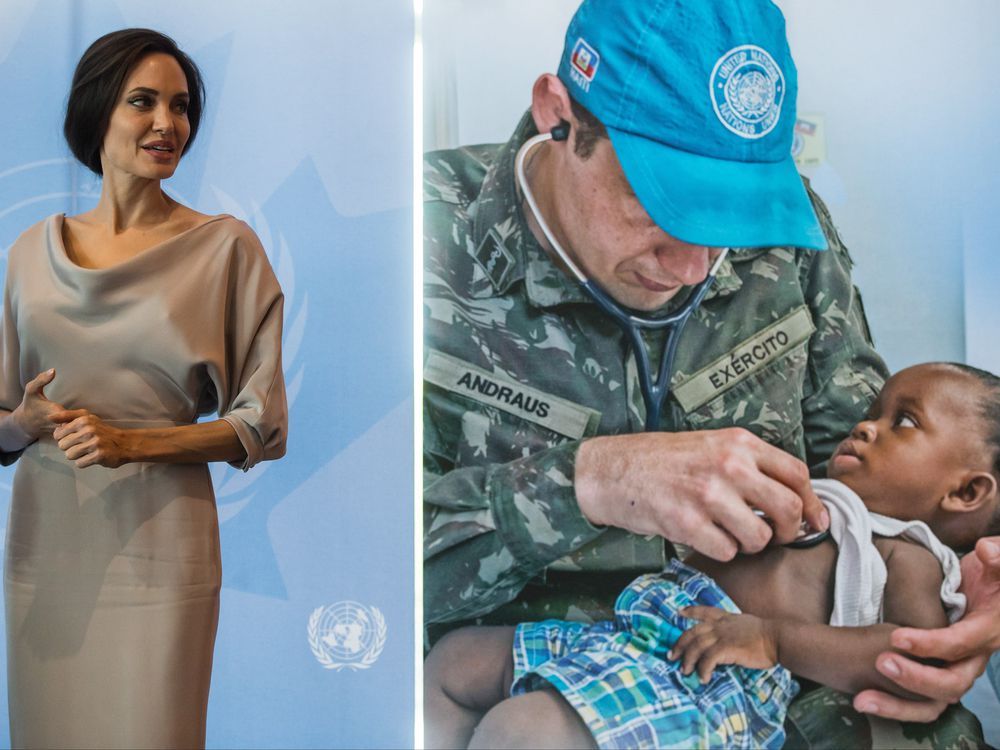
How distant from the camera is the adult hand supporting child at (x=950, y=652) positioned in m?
2.20

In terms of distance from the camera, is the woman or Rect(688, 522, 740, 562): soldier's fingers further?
Rect(688, 522, 740, 562): soldier's fingers

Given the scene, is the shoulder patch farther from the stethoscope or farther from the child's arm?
the child's arm

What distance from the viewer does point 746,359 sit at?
232cm

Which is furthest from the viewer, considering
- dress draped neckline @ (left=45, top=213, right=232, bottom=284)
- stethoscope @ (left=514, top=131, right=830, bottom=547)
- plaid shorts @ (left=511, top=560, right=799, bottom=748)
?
stethoscope @ (left=514, top=131, right=830, bottom=547)

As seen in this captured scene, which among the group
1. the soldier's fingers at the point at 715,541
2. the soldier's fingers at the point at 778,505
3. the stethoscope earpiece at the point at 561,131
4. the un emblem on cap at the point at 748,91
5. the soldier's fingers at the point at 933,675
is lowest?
the soldier's fingers at the point at 933,675

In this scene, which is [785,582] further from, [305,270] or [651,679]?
[305,270]

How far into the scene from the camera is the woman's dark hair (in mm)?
1514

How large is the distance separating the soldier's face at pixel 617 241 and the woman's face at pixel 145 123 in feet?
3.29

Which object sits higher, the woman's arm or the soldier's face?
the soldier's face

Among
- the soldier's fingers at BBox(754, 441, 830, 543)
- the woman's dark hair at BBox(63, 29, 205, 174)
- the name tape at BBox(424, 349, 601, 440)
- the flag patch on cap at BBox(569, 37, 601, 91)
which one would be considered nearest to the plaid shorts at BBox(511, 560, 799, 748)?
the soldier's fingers at BBox(754, 441, 830, 543)

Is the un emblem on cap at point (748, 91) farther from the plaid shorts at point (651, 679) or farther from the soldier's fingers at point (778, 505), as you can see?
the plaid shorts at point (651, 679)

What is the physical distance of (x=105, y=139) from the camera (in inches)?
60.9

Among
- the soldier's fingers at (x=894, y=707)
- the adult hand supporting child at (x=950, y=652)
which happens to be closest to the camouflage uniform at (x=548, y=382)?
the adult hand supporting child at (x=950, y=652)

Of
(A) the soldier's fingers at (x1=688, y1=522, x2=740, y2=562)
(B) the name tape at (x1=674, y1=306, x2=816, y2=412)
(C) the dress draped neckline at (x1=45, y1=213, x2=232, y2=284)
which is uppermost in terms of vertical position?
(C) the dress draped neckline at (x1=45, y1=213, x2=232, y2=284)
